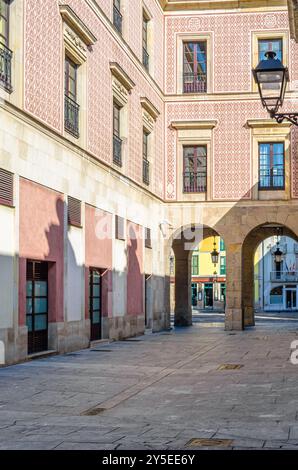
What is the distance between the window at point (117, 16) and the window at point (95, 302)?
290 inches

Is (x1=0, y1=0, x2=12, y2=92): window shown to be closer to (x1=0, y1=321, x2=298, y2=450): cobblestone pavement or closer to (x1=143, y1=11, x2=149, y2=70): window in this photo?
(x1=0, y1=321, x2=298, y2=450): cobblestone pavement

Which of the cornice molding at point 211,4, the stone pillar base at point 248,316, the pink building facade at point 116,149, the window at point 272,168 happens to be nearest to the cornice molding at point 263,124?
the pink building facade at point 116,149

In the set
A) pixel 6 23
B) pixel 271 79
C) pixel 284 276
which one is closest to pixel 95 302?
pixel 6 23

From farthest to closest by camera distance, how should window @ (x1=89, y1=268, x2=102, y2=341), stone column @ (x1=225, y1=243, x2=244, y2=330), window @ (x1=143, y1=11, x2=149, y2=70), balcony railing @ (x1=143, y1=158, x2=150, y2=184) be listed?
stone column @ (x1=225, y1=243, x2=244, y2=330), window @ (x1=143, y1=11, x2=149, y2=70), balcony railing @ (x1=143, y1=158, x2=150, y2=184), window @ (x1=89, y1=268, x2=102, y2=341)

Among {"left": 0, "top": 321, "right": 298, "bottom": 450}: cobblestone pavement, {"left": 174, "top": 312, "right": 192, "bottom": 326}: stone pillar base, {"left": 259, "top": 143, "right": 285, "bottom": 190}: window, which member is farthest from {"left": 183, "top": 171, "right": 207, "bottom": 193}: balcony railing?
{"left": 0, "top": 321, "right": 298, "bottom": 450}: cobblestone pavement

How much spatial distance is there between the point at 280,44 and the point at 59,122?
14.0 metres

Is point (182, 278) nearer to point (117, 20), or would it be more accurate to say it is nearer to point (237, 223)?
point (237, 223)

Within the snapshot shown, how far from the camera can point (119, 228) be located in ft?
72.8

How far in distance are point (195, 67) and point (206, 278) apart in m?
39.1

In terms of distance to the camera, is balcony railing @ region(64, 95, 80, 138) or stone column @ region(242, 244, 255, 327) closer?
balcony railing @ region(64, 95, 80, 138)

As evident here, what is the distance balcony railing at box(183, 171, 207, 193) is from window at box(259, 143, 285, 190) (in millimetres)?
2135

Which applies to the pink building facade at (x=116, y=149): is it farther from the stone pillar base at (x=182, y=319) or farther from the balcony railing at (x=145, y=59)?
the stone pillar base at (x=182, y=319)

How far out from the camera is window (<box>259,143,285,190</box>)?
28.0 meters

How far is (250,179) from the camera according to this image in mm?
27922
